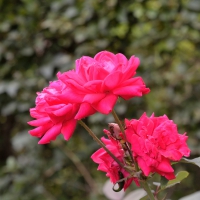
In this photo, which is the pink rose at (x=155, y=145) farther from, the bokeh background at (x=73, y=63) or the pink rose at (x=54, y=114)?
the bokeh background at (x=73, y=63)

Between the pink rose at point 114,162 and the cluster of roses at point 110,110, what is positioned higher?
the cluster of roses at point 110,110

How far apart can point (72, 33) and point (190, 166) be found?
671 millimetres

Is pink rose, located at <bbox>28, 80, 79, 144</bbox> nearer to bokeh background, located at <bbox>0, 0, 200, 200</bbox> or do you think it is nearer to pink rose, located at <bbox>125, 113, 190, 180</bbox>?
pink rose, located at <bbox>125, 113, 190, 180</bbox>

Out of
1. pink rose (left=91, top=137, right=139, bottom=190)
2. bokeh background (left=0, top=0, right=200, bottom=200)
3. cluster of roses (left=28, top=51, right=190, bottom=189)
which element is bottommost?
bokeh background (left=0, top=0, right=200, bottom=200)

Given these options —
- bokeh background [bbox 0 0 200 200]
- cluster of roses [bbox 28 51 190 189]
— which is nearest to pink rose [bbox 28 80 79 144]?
cluster of roses [bbox 28 51 190 189]

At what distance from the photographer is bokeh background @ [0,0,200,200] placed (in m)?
1.60

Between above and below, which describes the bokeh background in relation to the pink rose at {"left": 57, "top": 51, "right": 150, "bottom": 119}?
below

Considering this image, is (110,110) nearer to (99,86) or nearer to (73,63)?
(99,86)

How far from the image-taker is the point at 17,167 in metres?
1.62

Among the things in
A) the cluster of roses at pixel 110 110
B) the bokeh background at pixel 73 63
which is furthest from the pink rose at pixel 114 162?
the bokeh background at pixel 73 63

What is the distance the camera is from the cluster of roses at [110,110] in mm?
518

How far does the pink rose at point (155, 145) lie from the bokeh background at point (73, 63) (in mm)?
1024

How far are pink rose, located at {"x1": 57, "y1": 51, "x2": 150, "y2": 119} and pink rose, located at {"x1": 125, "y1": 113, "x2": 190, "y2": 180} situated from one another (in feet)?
0.17

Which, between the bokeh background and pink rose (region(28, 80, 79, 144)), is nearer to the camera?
pink rose (region(28, 80, 79, 144))
